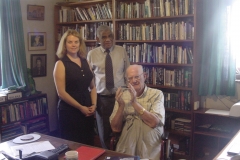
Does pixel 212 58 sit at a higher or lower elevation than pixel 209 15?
lower

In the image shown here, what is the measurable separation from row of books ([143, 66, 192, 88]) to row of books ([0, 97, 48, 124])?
5.12 feet

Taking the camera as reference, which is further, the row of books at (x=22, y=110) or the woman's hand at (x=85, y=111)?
the row of books at (x=22, y=110)

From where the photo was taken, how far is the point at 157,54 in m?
3.68

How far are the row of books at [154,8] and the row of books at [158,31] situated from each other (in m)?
0.12

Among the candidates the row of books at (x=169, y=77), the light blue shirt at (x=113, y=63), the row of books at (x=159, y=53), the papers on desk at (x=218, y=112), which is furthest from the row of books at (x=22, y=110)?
the papers on desk at (x=218, y=112)

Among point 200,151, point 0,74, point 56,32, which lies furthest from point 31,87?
point 200,151

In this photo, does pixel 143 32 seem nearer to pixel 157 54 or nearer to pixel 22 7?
pixel 157 54

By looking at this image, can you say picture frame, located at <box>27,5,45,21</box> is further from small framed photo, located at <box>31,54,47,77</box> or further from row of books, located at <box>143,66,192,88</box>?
row of books, located at <box>143,66,192,88</box>

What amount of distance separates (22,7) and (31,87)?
3.75ft

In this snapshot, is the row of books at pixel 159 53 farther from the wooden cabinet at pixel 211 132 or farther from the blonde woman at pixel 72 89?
the blonde woman at pixel 72 89

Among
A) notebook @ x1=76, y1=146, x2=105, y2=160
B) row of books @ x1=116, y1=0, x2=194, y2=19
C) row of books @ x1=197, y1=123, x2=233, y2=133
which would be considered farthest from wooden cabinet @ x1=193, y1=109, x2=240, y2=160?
notebook @ x1=76, y1=146, x2=105, y2=160

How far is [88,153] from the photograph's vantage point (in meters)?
1.84

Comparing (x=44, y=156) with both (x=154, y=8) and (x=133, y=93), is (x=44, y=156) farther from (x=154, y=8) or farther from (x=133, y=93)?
(x=154, y=8)

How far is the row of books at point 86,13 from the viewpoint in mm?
4051
